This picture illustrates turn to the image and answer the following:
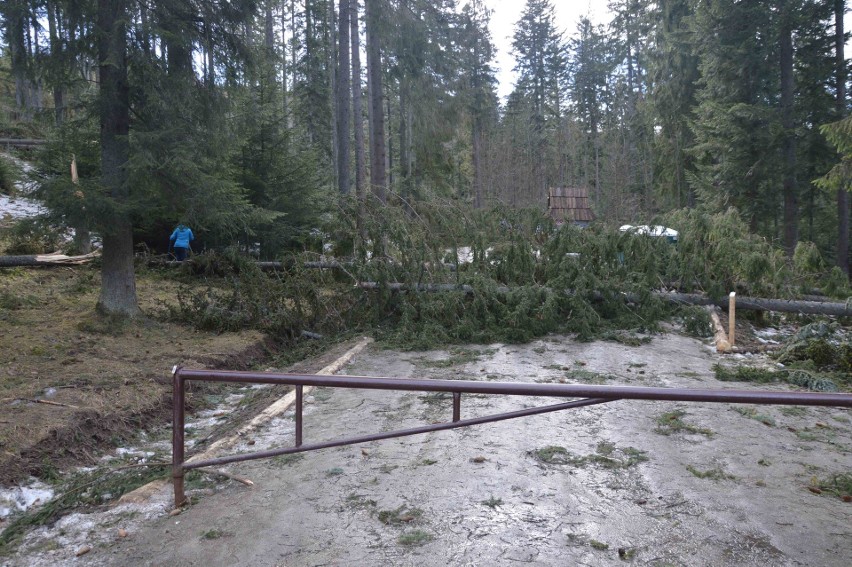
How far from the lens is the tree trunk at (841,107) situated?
53.2 ft

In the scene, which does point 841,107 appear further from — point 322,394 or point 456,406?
point 456,406

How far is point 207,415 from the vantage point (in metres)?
6.69

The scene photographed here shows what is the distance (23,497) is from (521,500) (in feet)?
11.4

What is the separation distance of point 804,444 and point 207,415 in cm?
570

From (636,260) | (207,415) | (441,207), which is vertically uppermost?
(441,207)

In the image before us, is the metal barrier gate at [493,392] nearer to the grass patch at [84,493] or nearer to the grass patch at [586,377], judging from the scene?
the grass patch at [84,493]

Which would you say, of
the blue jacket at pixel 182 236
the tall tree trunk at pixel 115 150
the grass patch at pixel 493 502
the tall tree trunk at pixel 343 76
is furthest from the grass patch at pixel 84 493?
the tall tree trunk at pixel 343 76

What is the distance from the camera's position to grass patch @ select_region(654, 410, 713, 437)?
207 inches

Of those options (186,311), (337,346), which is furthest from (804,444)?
(186,311)

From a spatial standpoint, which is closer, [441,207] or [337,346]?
[337,346]

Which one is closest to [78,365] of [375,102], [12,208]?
[375,102]

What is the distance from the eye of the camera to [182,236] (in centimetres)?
1352

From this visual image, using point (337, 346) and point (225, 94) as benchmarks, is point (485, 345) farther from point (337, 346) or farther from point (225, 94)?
Answer: point (225, 94)

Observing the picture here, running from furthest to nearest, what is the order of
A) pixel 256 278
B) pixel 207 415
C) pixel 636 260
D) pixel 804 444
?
1. pixel 636 260
2. pixel 256 278
3. pixel 207 415
4. pixel 804 444
